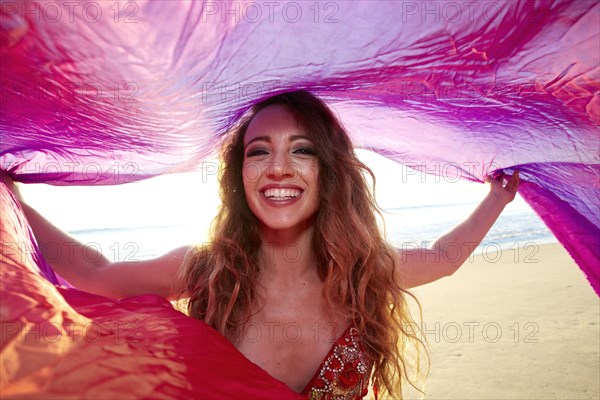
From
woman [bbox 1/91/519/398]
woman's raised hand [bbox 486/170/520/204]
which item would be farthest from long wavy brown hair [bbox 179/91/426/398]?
woman's raised hand [bbox 486/170/520/204]

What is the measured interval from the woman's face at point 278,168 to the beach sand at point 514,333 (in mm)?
2203

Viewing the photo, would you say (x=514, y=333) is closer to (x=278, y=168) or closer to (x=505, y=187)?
(x=505, y=187)

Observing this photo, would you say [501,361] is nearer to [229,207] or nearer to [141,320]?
[229,207]

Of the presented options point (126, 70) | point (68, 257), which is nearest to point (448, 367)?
point (68, 257)

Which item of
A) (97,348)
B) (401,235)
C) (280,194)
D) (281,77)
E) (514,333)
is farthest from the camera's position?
(401,235)

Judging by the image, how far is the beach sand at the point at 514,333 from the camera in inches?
138

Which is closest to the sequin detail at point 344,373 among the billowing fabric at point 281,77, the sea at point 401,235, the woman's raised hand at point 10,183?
the billowing fabric at point 281,77

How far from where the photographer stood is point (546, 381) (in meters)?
3.48

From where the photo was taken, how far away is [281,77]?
1893 millimetres

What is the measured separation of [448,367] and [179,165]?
297cm

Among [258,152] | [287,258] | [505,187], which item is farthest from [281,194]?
[505,187]

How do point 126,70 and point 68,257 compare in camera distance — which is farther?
point 68,257

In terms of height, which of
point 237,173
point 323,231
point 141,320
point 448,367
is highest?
point 237,173

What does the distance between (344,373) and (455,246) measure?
1013 millimetres
